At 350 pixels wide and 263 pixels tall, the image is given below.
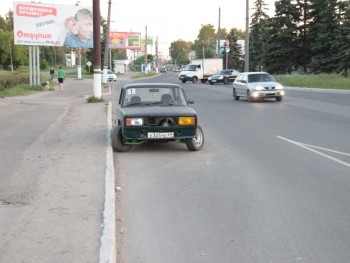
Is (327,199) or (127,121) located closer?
(327,199)

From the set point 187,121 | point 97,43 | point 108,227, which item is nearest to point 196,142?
point 187,121

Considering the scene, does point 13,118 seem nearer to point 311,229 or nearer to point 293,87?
point 311,229

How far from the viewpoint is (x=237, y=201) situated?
6.68m

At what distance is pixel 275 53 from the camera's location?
62.7 m

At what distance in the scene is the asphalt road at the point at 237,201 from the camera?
4.95 metres

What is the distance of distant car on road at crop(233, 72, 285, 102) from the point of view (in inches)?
995

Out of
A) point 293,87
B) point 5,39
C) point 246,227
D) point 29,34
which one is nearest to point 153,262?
point 246,227

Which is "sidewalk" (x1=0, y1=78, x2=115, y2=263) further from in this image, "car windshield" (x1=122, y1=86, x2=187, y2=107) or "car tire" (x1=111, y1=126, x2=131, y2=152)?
"car windshield" (x1=122, y1=86, x2=187, y2=107)

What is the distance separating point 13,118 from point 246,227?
13.6 meters

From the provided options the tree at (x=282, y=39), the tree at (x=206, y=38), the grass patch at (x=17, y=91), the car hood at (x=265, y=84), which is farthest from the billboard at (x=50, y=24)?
the tree at (x=206, y=38)

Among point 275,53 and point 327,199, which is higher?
point 275,53

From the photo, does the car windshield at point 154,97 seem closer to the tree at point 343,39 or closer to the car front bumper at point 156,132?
the car front bumper at point 156,132

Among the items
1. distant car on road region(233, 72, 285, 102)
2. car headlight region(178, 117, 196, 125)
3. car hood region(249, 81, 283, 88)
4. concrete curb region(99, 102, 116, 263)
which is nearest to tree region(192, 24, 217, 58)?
distant car on road region(233, 72, 285, 102)

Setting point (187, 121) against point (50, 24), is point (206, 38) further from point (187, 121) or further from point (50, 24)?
point (187, 121)
